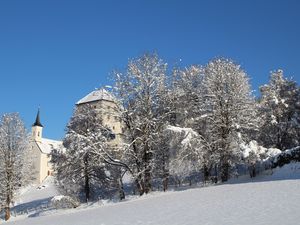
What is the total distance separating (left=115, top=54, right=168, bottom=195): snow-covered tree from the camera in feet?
112

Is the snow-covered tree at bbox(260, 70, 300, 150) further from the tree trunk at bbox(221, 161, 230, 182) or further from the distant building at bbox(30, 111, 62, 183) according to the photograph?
the distant building at bbox(30, 111, 62, 183)

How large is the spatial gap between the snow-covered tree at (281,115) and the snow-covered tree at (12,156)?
24675mm

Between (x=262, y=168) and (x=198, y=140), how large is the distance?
5213 mm

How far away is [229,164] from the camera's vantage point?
1328 inches

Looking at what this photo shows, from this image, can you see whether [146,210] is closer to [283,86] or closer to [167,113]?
[167,113]

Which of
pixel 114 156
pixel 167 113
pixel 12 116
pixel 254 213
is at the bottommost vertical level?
pixel 254 213

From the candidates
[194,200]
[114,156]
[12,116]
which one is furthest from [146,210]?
[12,116]

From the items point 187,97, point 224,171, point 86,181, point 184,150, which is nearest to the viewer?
point 184,150

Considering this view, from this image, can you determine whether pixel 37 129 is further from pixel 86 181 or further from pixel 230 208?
pixel 230 208

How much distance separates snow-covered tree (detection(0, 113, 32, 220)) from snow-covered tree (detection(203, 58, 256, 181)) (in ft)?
67.4

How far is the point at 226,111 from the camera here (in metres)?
35.2

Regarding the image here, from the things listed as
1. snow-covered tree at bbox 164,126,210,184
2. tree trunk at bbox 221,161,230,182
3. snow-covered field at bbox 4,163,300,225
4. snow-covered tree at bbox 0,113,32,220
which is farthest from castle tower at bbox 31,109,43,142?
snow-covered field at bbox 4,163,300,225

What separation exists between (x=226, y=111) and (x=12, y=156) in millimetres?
22960

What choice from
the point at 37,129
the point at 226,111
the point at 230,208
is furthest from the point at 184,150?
the point at 37,129
